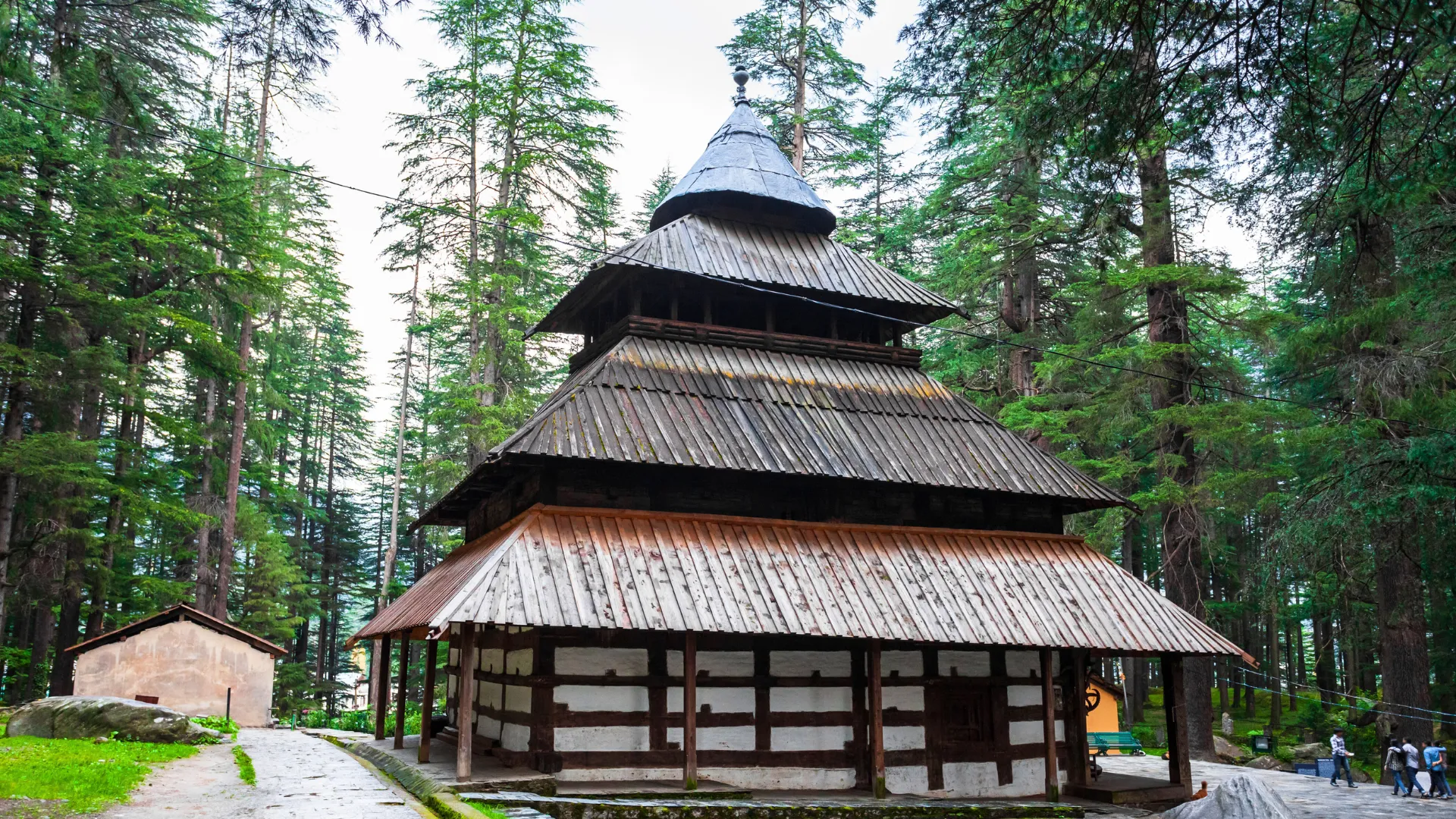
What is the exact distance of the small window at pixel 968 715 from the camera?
1592 cm

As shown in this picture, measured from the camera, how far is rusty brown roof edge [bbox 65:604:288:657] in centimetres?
2503

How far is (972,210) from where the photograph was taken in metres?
29.3

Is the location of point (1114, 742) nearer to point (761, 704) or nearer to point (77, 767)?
point (761, 704)

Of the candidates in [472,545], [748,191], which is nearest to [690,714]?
[472,545]

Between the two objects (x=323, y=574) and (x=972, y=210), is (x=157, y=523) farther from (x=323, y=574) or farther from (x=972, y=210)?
(x=972, y=210)

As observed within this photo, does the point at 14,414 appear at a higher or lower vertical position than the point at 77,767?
higher

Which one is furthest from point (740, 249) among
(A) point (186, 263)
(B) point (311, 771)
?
(A) point (186, 263)

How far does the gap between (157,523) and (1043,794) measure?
36.2m

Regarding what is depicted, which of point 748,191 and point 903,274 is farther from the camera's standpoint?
point 903,274

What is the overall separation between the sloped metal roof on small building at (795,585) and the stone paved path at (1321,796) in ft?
10.9

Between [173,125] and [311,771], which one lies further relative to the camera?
[173,125]

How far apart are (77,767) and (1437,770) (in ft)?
74.7

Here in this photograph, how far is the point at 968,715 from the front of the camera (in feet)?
52.9

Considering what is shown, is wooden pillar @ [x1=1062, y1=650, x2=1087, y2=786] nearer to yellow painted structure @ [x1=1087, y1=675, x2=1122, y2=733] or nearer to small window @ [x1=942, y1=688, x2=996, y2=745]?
small window @ [x1=942, y1=688, x2=996, y2=745]
